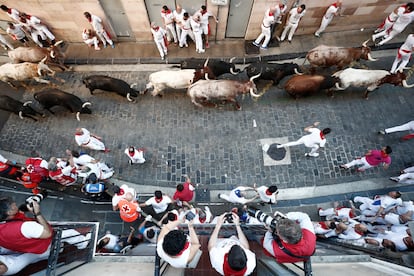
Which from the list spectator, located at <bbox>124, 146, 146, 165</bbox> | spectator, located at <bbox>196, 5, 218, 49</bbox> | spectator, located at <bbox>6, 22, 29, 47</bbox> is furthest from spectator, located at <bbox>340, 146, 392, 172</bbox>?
spectator, located at <bbox>6, 22, 29, 47</bbox>

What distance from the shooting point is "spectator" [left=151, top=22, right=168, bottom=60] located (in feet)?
34.3

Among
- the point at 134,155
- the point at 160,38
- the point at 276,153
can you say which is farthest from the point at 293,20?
the point at 134,155

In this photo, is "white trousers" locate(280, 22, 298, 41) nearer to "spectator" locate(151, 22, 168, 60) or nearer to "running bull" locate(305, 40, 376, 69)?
"running bull" locate(305, 40, 376, 69)

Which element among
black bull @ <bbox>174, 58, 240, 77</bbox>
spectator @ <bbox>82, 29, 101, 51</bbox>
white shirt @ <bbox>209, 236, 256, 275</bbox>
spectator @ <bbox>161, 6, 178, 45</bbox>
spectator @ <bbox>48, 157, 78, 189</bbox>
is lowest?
white shirt @ <bbox>209, 236, 256, 275</bbox>

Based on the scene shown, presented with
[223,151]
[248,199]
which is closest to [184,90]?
[223,151]

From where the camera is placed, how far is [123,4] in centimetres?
1039

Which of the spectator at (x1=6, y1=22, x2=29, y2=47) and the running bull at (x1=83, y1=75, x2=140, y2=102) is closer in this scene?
the running bull at (x1=83, y1=75, x2=140, y2=102)

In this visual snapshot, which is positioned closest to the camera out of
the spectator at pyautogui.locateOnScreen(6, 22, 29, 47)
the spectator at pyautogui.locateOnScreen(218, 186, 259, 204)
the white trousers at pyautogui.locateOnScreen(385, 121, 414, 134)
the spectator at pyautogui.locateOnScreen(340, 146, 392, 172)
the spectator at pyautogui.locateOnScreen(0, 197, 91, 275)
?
the spectator at pyautogui.locateOnScreen(0, 197, 91, 275)

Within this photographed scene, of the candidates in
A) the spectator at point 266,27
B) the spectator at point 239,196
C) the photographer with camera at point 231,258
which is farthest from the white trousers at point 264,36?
the photographer with camera at point 231,258

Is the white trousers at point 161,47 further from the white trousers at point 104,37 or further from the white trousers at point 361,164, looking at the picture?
the white trousers at point 361,164

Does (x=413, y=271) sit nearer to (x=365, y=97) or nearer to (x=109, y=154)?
(x=365, y=97)

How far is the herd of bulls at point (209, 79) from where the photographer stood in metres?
9.59

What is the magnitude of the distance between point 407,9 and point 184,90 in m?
8.54

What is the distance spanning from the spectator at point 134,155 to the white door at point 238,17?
6589 millimetres
